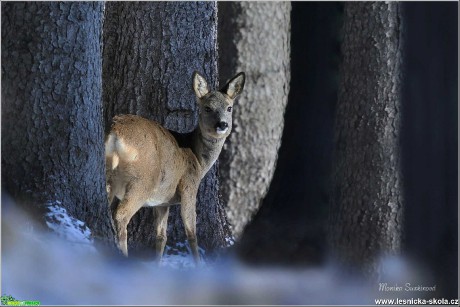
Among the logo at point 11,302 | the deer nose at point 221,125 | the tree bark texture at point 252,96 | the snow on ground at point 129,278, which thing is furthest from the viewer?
the tree bark texture at point 252,96

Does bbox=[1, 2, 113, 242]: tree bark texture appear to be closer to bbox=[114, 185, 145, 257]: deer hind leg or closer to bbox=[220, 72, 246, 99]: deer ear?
bbox=[114, 185, 145, 257]: deer hind leg

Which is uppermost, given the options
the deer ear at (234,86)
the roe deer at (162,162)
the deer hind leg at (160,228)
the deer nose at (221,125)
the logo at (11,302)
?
the deer ear at (234,86)

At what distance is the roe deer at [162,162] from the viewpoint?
942 centimetres

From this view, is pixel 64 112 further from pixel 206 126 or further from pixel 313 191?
pixel 313 191

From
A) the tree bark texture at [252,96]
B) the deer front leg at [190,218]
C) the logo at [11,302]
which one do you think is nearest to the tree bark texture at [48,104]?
the logo at [11,302]

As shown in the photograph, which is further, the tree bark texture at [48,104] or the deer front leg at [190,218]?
the deer front leg at [190,218]

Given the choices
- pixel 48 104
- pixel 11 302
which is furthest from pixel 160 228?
pixel 48 104

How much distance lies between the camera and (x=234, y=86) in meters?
10.1

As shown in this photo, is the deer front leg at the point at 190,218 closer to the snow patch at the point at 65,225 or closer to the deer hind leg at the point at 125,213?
the deer hind leg at the point at 125,213

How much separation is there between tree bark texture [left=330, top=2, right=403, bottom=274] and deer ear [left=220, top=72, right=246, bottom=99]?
1000mm

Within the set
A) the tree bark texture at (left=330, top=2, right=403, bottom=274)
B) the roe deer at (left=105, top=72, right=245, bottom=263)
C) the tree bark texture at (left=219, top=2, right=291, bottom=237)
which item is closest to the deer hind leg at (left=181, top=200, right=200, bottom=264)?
the roe deer at (left=105, top=72, right=245, bottom=263)

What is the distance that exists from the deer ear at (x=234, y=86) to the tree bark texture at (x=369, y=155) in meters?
1.00

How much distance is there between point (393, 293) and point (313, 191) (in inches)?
41.5

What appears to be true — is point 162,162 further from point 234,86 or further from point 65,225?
point 65,225
